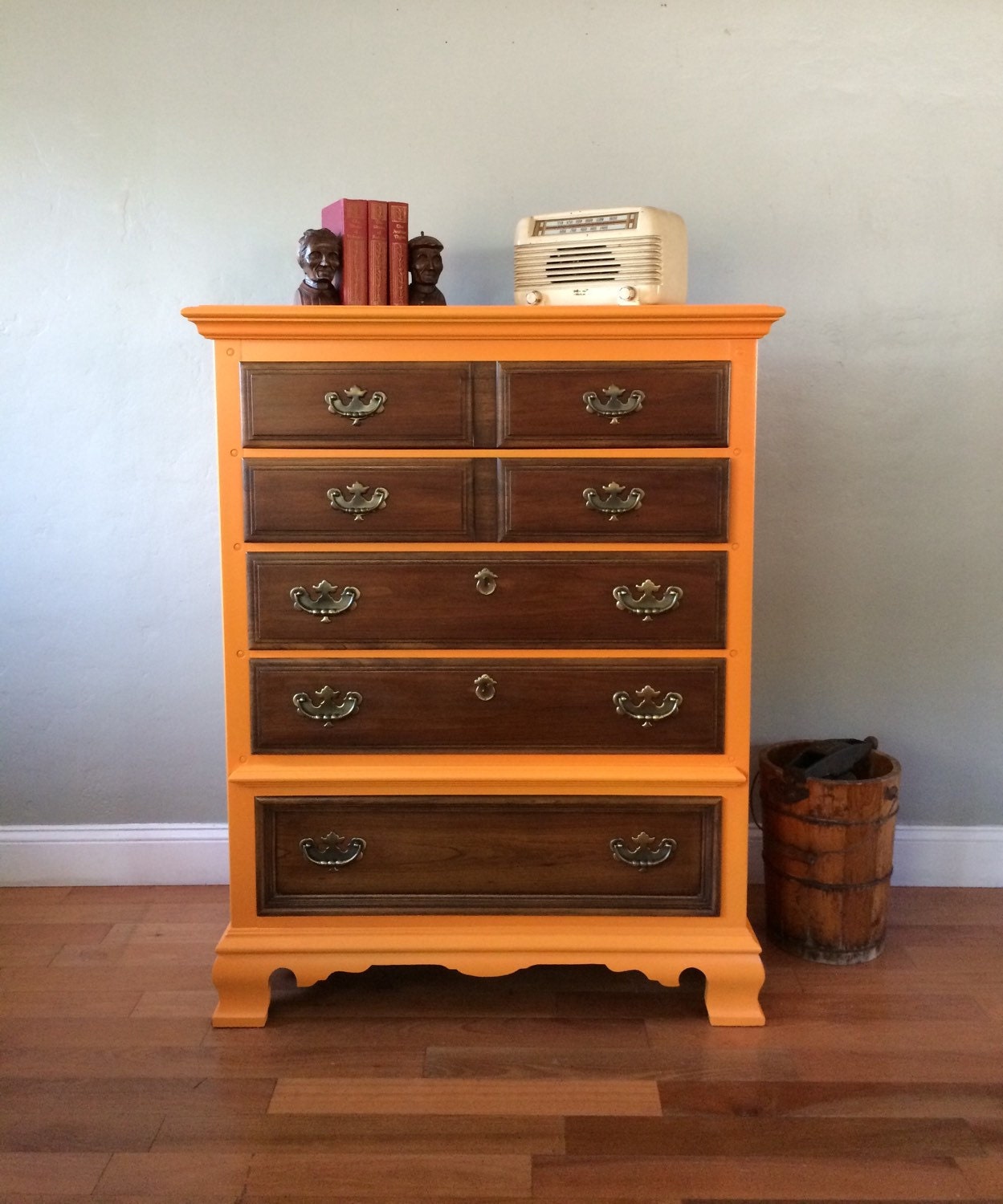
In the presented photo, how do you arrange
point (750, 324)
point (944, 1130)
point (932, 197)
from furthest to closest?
point (932, 197) → point (750, 324) → point (944, 1130)

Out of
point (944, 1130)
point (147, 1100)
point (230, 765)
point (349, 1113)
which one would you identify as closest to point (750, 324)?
point (230, 765)

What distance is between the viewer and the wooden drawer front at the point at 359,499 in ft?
6.58

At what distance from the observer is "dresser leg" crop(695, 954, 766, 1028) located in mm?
2076

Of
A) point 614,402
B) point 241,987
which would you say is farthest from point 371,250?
point 241,987

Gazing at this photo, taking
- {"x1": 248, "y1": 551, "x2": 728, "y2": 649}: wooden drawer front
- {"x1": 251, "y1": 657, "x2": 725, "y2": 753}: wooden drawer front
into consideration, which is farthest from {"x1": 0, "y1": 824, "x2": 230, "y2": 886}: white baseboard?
{"x1": 248, "y1": 551, "x2": 728, "y2": 649}: wooden drawer front

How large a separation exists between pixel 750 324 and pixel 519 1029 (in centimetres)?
137

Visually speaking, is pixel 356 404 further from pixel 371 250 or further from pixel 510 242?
pixel 510 242

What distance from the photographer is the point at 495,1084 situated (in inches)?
74.1

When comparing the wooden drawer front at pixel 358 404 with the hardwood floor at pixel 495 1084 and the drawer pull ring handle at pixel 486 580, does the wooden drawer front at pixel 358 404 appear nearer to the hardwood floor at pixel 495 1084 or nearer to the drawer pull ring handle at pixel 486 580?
the drawer pull ring handle at pixel 486 580

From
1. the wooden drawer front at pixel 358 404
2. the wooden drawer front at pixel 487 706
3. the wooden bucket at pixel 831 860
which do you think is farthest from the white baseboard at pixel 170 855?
the wooden drawer front at pixel 358 404

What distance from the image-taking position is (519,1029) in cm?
206

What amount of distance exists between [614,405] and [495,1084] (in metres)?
1.21

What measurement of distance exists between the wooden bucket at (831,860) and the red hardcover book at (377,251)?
1293mm

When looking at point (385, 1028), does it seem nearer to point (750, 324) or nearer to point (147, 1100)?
point (147, 1100)
